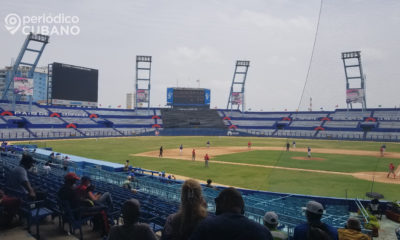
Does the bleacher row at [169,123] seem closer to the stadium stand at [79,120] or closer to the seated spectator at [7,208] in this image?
the stadium stand at [79,120]

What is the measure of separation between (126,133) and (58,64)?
2535 centimetres

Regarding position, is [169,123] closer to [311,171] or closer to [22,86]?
[22,86]

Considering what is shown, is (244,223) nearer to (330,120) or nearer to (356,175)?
(356,175)

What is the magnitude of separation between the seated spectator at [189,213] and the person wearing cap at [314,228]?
1.17 m

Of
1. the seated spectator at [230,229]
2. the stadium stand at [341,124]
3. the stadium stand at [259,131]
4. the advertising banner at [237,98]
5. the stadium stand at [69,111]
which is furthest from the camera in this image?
the advertising banner at [237,98]

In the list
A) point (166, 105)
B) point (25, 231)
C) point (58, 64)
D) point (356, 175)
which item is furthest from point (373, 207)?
point (166, 105)

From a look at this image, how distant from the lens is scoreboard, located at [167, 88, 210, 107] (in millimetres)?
96875

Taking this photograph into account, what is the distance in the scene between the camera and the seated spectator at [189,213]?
3.36 m

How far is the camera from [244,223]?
268cm

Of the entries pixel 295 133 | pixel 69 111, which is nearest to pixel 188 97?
pixel 69 111

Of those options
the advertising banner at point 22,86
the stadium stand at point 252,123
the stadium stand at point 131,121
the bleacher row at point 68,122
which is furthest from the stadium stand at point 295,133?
the advertising banner at point 22,86

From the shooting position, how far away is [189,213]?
3393mm

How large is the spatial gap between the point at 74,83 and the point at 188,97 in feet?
119

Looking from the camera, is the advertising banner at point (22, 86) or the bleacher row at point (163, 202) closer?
the bleacher row at point (163, 202)
